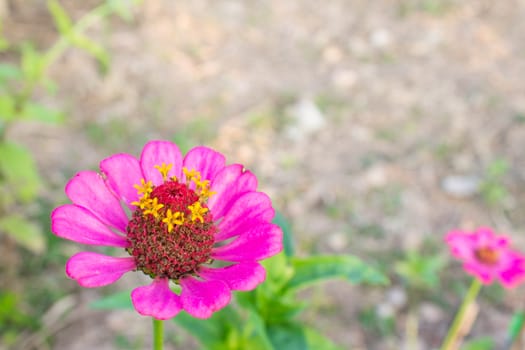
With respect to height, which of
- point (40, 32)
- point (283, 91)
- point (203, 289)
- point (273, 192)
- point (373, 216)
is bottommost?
point (203, 289)

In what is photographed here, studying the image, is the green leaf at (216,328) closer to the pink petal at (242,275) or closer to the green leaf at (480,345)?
the pink petal at (242,275)

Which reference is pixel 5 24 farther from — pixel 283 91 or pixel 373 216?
pixel 373 216

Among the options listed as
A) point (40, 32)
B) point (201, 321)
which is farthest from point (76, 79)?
point (201, 321)

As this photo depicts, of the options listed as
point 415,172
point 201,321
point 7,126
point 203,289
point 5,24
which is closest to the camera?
point 203,289

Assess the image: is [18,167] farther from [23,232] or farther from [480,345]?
[480,345]

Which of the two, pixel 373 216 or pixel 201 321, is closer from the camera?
pixel 201 321

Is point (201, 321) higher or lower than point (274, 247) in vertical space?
higher

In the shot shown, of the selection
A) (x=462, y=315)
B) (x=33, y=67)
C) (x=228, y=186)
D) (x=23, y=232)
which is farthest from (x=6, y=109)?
(x=462, y=315)
